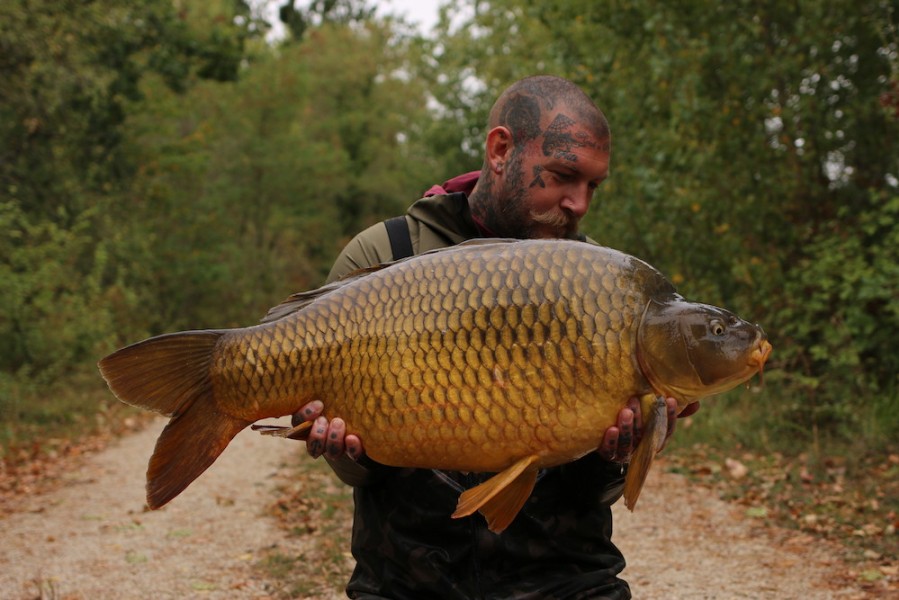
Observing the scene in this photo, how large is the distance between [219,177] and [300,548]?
19.8 m

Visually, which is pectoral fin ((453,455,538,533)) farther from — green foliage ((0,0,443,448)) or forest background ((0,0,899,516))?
green foliage ((0,0,443,448))

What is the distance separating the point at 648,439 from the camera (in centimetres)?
187

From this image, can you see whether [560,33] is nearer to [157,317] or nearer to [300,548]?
[300,548]

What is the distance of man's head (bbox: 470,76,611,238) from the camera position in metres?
2.34

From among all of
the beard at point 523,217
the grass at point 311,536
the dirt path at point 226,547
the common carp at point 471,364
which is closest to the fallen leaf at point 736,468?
the dirt path at point 226,547

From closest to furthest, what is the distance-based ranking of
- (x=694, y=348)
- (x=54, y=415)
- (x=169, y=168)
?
(x=694, y=348)
(x=54, y=415)
(x=169, y=168)

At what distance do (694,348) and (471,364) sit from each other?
41 cm

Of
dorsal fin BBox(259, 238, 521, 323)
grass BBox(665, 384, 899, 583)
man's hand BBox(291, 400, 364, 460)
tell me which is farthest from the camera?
grass BBox(665, 384, 899, 583)

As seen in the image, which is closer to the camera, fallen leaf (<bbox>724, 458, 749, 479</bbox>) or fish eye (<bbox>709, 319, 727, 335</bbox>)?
fish eye (<bbox>709, 319, 727, 335</bbox>)

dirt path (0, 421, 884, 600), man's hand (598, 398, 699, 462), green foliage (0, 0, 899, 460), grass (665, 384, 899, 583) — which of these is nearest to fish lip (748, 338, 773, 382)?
man's hand (598, 398, 699, 462)

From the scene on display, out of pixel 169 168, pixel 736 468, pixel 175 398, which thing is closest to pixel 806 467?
pixel 736 468

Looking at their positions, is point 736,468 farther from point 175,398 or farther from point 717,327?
point 175,398

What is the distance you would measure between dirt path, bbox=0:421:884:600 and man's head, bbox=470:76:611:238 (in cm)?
264

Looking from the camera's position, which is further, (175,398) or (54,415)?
(54,415)
